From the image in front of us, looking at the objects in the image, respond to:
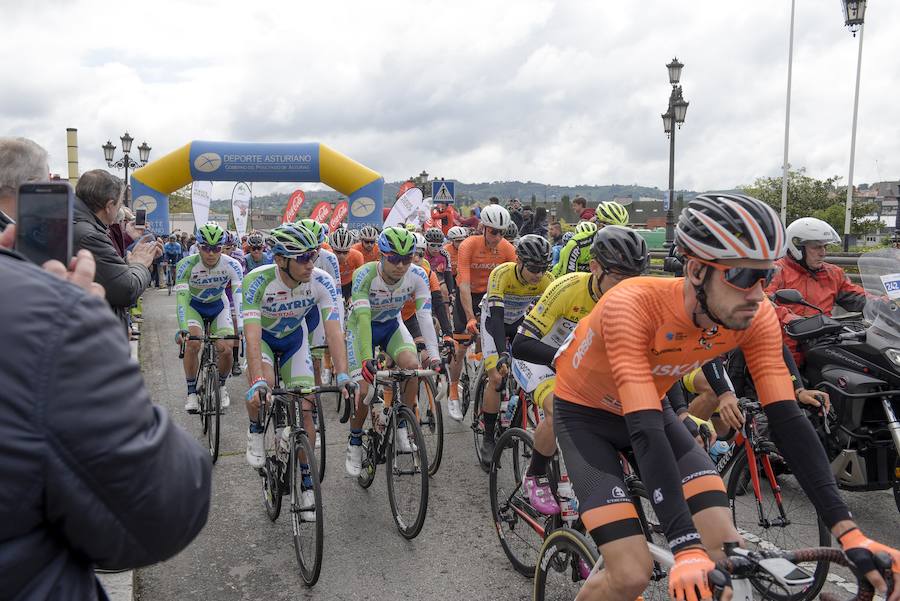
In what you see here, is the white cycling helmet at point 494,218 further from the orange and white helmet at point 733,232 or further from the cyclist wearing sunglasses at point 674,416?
the orange and white helmet at point 733,232

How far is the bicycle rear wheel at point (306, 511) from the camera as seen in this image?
416 centimetres

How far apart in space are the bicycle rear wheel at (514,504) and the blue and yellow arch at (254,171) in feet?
52.6

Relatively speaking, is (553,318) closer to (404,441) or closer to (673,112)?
(404,441)

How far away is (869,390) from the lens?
4613 millimetres

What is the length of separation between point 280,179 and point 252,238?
10580mm

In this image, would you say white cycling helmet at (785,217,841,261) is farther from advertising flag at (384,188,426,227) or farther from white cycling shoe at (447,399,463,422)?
advertising flag at (384,188,426,227)

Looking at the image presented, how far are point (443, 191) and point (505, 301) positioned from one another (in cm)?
1319

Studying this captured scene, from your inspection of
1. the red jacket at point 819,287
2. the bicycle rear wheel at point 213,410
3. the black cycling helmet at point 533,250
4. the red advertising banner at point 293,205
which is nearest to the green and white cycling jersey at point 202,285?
the bicycle rear wheel at point 213,410

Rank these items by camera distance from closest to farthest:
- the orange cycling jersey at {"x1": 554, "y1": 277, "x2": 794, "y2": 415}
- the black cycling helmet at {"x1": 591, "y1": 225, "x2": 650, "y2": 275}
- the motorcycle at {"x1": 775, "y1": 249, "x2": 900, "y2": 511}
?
the orange cycling jersey at {"x1": 554, "y1": 277, "x2": 794, "y2": 415} → the black cycling helmet at {"x1": 591, "y1": 225, "x2": 650, "y2": 275} → the motorcycle at {"x1": 775, "y1": 249, "x2": 900, "y2": 511}

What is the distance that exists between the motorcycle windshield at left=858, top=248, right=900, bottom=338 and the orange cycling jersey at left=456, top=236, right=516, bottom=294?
4.15m

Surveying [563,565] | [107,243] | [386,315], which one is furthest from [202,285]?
[563,565]

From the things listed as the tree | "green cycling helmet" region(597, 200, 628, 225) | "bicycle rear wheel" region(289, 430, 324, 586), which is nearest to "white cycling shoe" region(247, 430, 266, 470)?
"bicycle rear wheel" region(289, 430, 324, 586)

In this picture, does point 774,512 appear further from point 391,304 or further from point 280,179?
point 280,179

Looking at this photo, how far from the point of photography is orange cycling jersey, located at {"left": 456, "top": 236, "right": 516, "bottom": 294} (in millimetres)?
8367
